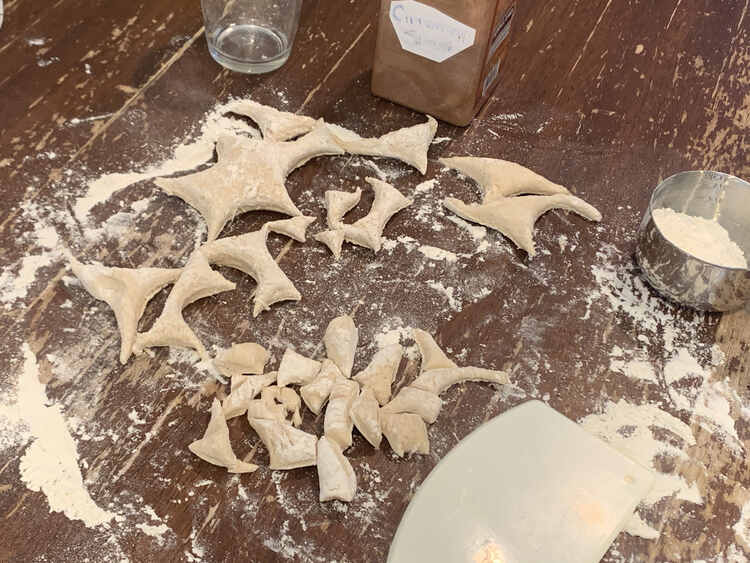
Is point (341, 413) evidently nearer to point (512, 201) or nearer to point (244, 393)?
point (244, 393)

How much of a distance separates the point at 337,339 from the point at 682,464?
1.10 feet

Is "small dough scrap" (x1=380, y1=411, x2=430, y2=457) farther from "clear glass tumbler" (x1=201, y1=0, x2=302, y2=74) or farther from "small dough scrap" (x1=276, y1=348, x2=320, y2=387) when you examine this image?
"clear glass tumbler" (x1=201, y1=0, x2=302, y2=74)

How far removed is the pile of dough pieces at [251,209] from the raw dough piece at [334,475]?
16cm

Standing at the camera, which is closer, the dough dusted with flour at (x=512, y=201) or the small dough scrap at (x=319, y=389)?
the small dough scrap at (x=319, y=389)

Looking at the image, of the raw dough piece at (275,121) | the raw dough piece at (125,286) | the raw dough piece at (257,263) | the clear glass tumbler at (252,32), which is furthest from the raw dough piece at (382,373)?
the clear glass tumbler at (252,32)

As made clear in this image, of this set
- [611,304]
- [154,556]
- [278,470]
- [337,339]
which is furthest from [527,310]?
[154,556]

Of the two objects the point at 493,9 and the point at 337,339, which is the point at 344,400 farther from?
the point at 493,9

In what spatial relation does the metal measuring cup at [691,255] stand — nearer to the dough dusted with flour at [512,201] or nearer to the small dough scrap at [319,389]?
the dough dusted with flour at [512,201]

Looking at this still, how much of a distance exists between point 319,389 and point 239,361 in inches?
3.1

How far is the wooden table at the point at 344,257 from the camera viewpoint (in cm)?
71

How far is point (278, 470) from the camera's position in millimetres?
733

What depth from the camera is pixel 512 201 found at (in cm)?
95

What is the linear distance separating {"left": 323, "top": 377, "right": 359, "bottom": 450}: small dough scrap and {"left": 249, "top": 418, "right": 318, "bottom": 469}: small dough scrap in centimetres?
2

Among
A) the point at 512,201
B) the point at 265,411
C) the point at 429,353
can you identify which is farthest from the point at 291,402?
the point at 512,201
